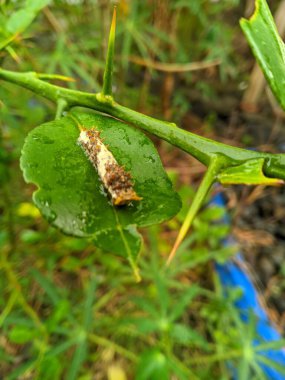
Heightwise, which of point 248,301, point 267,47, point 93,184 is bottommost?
point 248,301

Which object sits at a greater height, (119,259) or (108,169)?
(108,169)

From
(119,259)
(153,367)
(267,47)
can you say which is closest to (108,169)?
(267,47)

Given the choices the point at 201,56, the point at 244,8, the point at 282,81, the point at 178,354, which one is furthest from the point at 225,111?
the point at 282,81

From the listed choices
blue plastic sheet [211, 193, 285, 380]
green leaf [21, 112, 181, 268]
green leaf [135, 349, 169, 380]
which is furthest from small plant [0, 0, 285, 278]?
blue plastic sheet [211, 193, 285, 380]

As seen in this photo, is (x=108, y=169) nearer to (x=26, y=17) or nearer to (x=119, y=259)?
(x=26, y=17)

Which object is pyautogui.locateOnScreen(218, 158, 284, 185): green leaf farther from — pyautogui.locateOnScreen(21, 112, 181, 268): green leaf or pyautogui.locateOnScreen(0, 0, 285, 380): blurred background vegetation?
pyautogui.locateOnScreen(0, 0, 285, 380): blurred background vegetation

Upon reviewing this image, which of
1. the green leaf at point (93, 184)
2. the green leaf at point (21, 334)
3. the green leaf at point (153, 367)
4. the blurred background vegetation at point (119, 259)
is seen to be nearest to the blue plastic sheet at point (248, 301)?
the blurred background vegetation at point (119, 259)

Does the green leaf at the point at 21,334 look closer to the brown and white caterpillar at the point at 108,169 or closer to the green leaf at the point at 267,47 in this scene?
the brown and white caterpillar at the point at 108,169
